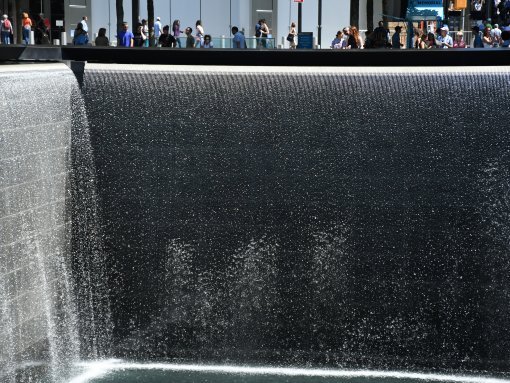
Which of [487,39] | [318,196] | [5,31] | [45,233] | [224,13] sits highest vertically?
[224,13]

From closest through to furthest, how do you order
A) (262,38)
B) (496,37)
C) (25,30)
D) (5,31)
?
(262,38) → (25,30) → (5,31) → (496,37)

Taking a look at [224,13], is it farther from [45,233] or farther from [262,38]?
[45,233]

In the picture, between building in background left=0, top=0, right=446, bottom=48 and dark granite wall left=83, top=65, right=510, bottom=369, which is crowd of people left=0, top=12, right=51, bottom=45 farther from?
dark granite wall left=83, top=65, right=510, bottom=369

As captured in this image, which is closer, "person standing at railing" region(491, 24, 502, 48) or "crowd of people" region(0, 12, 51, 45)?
"crowd of people" region(0, 12, 51, 45)

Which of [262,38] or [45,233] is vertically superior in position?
[262,38]

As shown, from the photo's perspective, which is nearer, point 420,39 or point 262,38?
point 262,38

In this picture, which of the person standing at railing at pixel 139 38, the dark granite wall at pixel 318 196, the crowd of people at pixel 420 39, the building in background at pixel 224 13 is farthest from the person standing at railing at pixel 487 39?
the dark granite wall at pixel 318 196

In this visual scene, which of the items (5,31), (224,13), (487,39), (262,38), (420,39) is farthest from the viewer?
(224,13)

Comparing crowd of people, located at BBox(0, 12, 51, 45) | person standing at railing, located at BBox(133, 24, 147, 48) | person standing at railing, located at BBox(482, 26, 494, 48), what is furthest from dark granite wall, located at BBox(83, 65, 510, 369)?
person standing at railing, located at BBox(133, 24, 147, 48)

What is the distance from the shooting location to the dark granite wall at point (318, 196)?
8.33m

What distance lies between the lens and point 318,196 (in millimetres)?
8391

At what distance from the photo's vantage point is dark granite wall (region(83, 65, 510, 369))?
27.3 feet

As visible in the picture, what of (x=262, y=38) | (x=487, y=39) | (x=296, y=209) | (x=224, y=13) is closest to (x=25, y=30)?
(x=262, y=38)

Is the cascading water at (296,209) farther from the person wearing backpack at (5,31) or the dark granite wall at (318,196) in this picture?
the person wearing backpack at (5,31)
